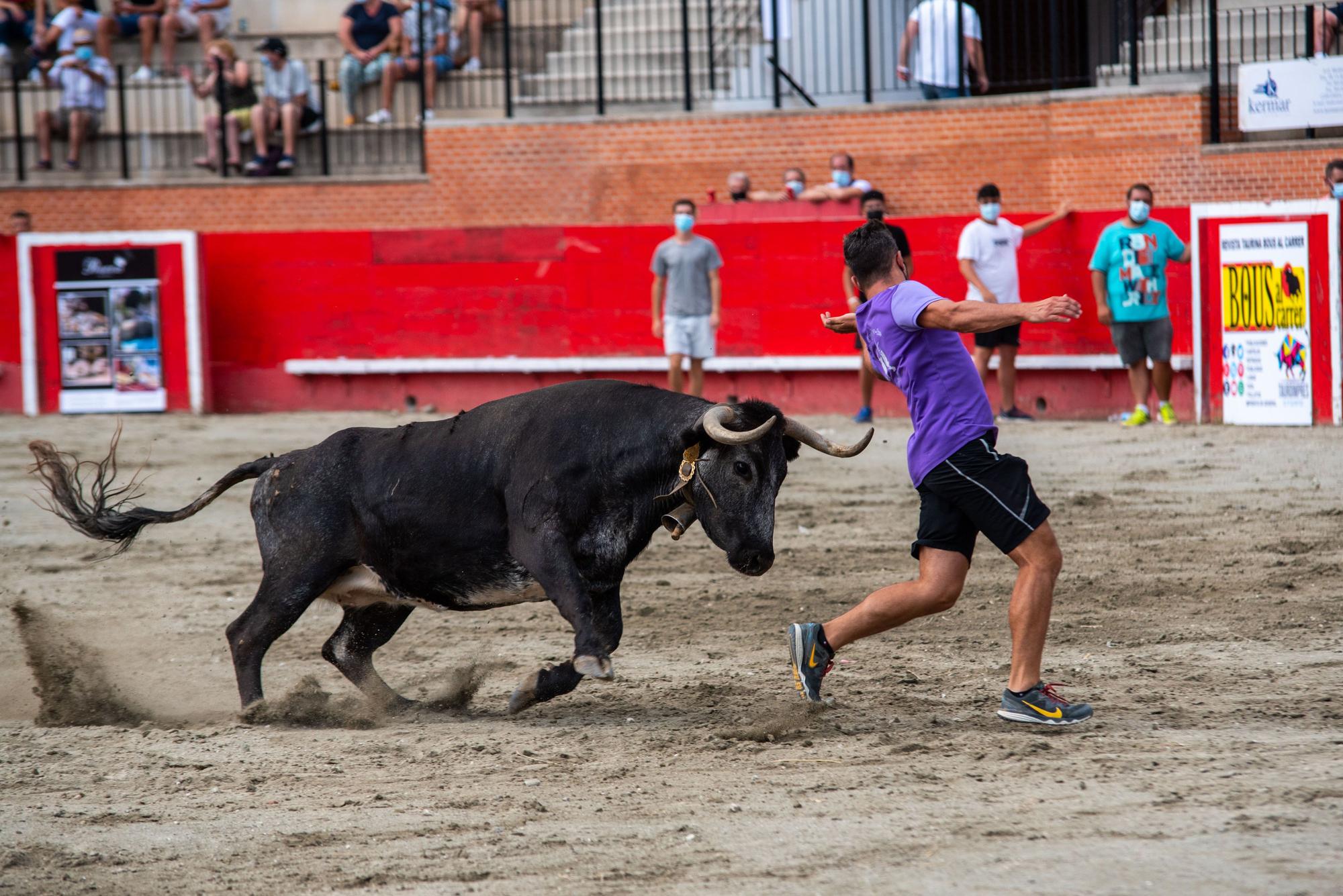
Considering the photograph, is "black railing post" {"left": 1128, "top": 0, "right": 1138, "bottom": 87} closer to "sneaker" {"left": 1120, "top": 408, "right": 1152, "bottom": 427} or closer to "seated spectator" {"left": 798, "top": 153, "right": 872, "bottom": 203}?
"seated spectator" {"left": 798, "top": 153, "right": 872, "bottom": 203}

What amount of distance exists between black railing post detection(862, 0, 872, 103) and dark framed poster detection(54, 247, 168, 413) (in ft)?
23.9

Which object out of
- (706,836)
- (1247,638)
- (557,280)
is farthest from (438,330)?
(706,836)

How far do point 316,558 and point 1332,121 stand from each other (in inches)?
455

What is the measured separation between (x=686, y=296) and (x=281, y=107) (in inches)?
288

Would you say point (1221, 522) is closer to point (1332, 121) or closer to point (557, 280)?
point (1332, 121)

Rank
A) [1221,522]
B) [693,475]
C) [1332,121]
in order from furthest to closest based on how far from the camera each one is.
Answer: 1. [1332,121]
2. [1221,522]
3. [693,475]

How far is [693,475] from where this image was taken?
5320 mm

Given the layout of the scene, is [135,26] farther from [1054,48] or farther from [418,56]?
[1054,48]

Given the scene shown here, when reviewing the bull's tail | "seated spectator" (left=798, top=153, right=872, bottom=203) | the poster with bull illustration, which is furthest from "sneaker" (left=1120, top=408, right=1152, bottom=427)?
the bull's tail

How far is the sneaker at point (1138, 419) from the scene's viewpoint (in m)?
12.5

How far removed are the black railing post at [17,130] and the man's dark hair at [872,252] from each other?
50.8 ft

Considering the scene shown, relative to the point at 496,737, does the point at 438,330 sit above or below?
above

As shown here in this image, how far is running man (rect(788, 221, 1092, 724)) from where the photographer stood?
482 cm

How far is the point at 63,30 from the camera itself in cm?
1942
